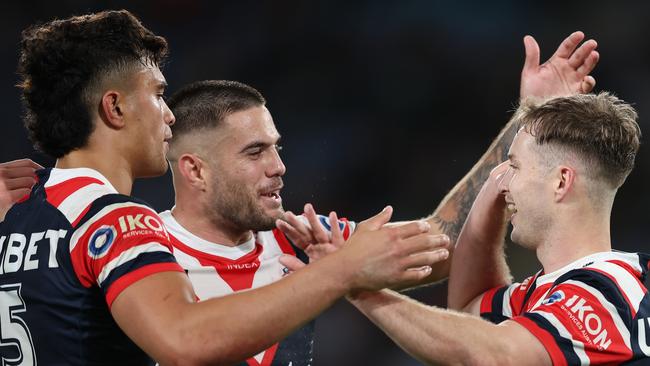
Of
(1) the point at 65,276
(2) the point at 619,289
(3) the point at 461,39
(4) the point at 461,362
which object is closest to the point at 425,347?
(4) the point at 461,362

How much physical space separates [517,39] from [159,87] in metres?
5.72

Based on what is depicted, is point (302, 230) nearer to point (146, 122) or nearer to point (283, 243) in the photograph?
point (146, 122)

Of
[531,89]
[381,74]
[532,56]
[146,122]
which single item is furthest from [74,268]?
[381,74]

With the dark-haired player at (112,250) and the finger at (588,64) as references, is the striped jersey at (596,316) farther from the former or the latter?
the finger at (588,64)

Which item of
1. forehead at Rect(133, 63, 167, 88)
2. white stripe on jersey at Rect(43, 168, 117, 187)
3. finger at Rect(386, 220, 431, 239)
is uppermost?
forehead at Rect(133, 63, 167, 88)

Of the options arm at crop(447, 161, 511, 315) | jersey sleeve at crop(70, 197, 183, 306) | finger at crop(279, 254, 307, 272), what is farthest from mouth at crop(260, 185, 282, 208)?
jersey sleeve at crop(70, 197, 183, 306)

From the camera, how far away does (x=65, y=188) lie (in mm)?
2555

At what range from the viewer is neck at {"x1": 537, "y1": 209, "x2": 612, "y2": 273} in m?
2.93

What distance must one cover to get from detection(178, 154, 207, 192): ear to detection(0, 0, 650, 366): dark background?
2.98 m

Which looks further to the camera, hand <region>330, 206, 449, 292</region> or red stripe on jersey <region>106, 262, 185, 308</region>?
hand <region>330, 206, 449, 292</region>

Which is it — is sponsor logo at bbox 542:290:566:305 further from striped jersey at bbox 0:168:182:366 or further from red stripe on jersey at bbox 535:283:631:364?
striped jersey at bbox 0:168:182:366

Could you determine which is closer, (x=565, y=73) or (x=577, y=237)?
(x=577, y=237)

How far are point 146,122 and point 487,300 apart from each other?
161 cm

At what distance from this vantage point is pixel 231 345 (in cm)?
216
